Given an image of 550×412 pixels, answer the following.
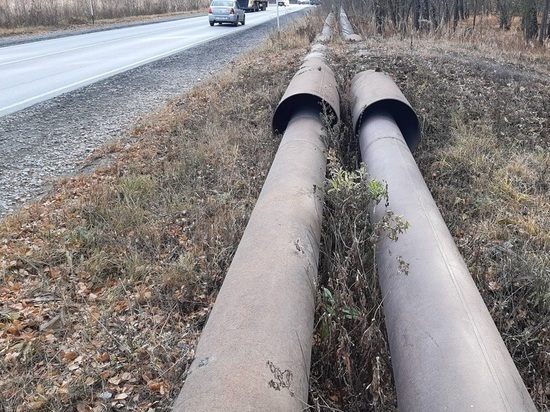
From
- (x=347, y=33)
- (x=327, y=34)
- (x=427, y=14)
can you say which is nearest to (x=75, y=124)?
(x=327, y=34)

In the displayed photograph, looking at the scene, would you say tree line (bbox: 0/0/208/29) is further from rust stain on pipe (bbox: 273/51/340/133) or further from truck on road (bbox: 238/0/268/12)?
rust stain on pipe (bbox: 273/51/340/133)

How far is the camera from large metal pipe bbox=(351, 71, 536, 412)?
5.46 ft

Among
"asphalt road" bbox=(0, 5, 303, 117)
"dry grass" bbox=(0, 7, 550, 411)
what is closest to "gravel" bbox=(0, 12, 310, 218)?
"dry grass" bbox=(0, 7, 550, 411)

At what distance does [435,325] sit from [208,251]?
83.6 inches

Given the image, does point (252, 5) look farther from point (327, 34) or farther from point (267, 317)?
point (267, 317)

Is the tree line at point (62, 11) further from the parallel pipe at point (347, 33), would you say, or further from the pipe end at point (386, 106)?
the pipe end at point (386, 106)

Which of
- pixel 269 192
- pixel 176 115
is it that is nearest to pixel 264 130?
pixel 176 115

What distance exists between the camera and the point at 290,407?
67.9 inches

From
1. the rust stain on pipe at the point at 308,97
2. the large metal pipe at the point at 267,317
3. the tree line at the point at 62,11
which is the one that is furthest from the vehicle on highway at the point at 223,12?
the large metal pipe at the point at 267,317

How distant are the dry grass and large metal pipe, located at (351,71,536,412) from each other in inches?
6.8

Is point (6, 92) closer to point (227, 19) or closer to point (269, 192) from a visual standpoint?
point (269, 192)

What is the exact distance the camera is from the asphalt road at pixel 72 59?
362 inches

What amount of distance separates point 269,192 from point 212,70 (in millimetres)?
8689

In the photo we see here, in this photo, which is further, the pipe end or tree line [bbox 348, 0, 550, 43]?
tree line [bbox 348, 0, 550, 43]
